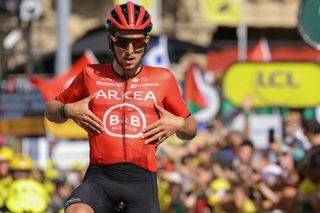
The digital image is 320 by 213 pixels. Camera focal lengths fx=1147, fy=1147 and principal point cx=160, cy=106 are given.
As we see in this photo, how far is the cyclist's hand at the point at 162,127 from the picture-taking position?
7.55 m

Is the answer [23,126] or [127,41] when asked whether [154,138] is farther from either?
[23,126]

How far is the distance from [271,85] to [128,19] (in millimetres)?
8968

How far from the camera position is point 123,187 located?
748cm

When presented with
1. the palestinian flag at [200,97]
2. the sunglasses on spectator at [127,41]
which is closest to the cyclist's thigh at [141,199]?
the sunglasses on spectator at [127,41]

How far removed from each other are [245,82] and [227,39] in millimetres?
28453

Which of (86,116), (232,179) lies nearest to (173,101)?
(86,116)

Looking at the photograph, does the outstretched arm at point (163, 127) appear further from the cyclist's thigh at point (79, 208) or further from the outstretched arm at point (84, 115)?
the cyclist's thigh at point (79, 208)

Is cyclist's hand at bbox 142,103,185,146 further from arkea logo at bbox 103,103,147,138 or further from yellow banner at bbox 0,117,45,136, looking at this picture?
yellow banner at bbox 0,117,45,136

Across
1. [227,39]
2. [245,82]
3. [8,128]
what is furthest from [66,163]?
[227,39]

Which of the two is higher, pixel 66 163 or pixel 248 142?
pixel 248 142

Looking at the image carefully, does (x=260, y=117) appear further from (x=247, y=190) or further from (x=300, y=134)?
(x=247, y=190)

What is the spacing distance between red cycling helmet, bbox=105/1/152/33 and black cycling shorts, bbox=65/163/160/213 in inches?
35.7

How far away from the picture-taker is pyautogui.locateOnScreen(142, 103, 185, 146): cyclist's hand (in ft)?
24.8

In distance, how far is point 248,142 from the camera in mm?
13516
